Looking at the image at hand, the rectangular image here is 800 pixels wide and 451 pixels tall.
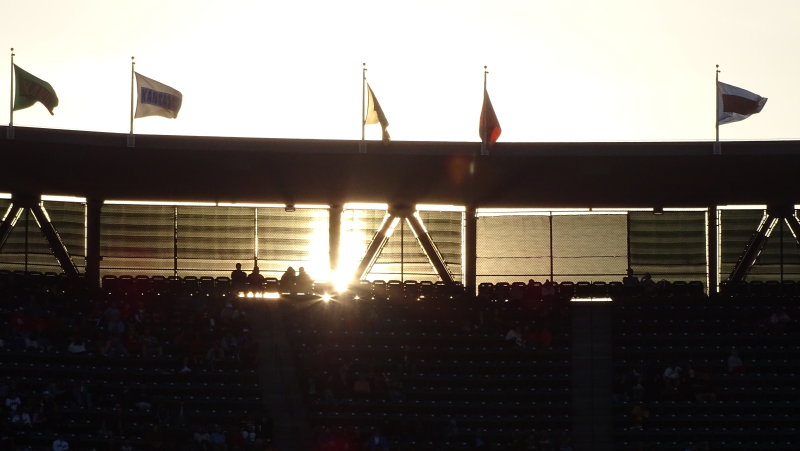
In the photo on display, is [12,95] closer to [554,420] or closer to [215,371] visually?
[215,371]

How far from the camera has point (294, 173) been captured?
41.2 m

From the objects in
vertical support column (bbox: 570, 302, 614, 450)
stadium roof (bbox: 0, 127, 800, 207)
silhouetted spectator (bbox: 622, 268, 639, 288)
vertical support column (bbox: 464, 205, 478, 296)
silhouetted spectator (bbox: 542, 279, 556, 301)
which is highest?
stadium roof (bbox: 0, 127, 800, 207)

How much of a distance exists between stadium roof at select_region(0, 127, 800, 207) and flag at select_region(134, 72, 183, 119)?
889 millimetres

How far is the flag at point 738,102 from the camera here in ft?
129

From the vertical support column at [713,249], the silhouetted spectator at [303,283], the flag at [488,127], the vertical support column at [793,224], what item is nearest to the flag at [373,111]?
the flag at [488,127]

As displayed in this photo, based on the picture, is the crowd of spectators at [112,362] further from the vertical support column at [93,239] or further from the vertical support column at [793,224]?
the vertical support column at [793,224]

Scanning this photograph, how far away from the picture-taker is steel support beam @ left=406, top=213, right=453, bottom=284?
153 ft

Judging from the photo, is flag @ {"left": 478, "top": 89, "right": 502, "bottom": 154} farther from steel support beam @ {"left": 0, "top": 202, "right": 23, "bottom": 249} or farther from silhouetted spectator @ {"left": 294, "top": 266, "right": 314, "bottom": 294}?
steel support beam @ {"left": 0, "top": 202, "right": 23, "bottom": 249}

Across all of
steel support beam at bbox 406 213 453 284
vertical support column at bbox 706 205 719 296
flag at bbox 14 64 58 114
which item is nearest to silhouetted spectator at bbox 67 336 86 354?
flag at bbox 14 64 58 114

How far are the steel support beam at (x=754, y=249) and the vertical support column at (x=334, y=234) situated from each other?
10668mm

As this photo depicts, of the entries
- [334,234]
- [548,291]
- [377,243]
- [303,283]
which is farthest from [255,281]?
[548,291]

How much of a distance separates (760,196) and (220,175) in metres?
14.1

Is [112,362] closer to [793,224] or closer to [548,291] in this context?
[548,291]

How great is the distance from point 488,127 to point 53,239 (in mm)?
12935
